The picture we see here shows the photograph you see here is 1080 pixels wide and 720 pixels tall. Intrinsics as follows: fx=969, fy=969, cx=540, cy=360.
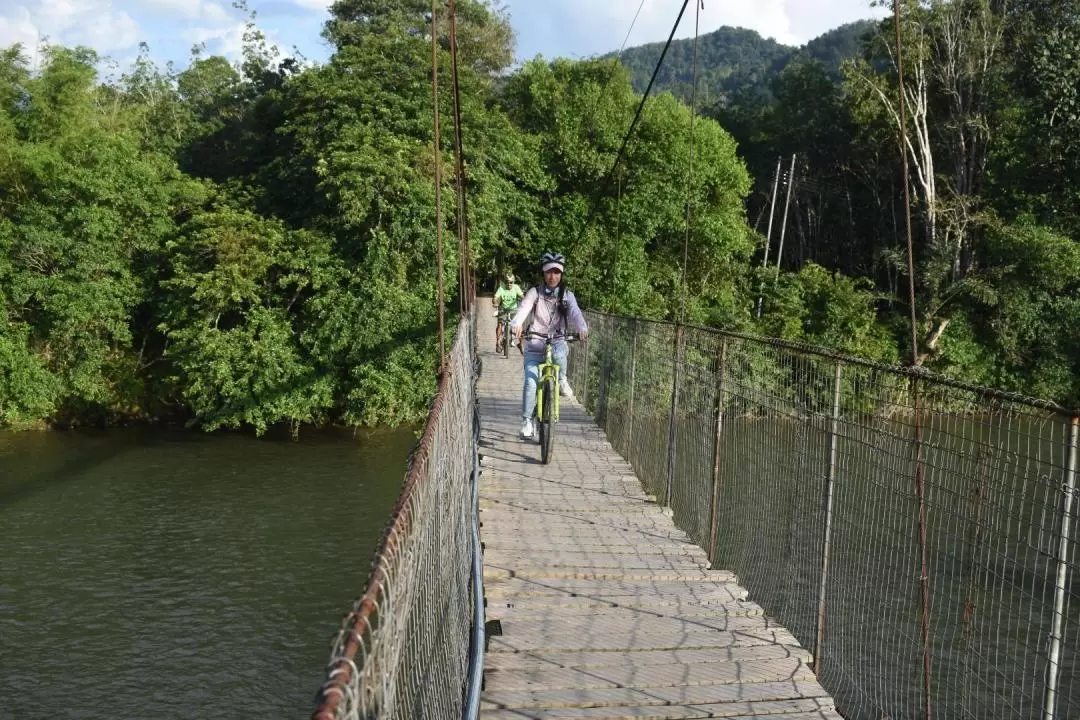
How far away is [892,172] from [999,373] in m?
6.51

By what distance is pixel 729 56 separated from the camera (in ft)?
360

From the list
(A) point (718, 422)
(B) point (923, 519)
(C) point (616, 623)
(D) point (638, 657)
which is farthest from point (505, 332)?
(B) point (923, 519)

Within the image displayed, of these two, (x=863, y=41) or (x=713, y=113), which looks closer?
(x=863, y=41)

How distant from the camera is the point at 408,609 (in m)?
1.96

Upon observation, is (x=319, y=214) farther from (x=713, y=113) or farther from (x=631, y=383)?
(x=713, y=113)

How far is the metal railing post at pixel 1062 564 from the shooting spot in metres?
2.37

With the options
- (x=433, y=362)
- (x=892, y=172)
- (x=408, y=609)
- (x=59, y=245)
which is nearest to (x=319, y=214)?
(x=433, y=362)

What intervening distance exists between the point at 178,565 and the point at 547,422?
8.93 meters

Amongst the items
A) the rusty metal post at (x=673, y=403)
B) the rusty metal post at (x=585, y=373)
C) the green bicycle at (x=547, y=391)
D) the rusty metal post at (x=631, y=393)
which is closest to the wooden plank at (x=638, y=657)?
the rusty metal post at (x=673, y=403)

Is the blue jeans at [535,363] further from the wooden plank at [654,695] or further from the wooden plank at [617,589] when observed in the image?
the wooden plank at [654,695]

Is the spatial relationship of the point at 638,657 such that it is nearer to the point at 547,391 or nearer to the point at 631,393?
the point at 547,391

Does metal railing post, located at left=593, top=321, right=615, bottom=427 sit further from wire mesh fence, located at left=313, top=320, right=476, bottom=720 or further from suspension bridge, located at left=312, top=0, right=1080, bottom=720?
wire mesh fence, located at left=313, top=320, right=476, bottom=720

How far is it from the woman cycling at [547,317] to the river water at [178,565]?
5.52 metres

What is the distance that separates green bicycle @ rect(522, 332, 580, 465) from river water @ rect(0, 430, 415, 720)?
5217 mm
